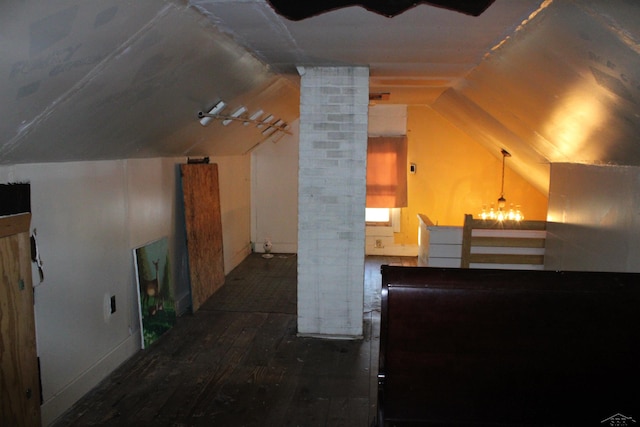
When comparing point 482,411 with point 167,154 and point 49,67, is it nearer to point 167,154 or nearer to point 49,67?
point 49,67

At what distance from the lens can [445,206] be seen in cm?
851

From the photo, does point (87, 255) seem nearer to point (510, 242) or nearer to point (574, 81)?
point (574, 81)

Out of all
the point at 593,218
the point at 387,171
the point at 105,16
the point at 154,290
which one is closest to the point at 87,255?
the point at 154,290

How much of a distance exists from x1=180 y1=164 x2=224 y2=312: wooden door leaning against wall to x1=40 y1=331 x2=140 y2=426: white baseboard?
1.21 meters

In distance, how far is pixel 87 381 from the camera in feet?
12.0

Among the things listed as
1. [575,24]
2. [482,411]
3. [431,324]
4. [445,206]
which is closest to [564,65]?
[575,24]

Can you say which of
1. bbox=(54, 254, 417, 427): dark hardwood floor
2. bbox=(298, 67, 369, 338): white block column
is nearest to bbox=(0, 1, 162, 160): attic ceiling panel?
bbox=(54, 254, 417, 427): dark hardwood floor

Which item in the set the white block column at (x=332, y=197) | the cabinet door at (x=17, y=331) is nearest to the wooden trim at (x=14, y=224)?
the cabinet door at (x=17, y=331)

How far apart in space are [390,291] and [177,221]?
12.6 feet

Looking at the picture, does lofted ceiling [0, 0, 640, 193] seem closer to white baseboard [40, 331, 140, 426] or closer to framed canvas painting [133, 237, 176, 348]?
framed canvas painting [133, 237, 176, 348]

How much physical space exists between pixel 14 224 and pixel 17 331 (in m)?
0.58

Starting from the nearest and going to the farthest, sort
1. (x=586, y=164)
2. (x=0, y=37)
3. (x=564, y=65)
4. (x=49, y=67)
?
(x=0, y=37), (x=49, y=67), (x=564, y=65), (x=586, y=164)

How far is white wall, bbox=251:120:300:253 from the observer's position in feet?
28.4

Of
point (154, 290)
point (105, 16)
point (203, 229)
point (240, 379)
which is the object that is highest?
point (105, 16)
